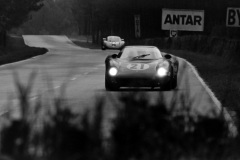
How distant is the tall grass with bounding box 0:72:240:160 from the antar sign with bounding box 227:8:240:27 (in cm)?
1947

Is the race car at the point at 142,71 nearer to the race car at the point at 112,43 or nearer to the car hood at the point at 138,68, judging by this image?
the car hood at the point at 138,68

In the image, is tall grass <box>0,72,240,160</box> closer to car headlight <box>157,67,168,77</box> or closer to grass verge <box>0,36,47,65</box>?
car headlight <box>157,67,168,77</box>

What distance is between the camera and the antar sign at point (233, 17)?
78.6 feet

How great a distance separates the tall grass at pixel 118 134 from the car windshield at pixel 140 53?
1700 centimetres

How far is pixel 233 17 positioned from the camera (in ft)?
78.9

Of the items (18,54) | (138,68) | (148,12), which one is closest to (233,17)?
(138,68)

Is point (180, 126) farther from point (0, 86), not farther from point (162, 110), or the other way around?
point (0, 86)

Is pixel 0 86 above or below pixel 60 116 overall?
below

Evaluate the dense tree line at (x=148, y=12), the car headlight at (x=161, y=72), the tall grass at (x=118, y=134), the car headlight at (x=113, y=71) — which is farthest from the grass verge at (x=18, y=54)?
the tall grass at (x=118, y=134)

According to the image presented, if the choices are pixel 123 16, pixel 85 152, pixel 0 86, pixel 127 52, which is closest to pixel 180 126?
pixel 85 152

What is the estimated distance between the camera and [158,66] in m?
21.2

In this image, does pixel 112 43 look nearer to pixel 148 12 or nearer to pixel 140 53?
pixel 148 12

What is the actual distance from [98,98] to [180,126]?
54 cm

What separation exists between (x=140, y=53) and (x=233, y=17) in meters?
3.53
